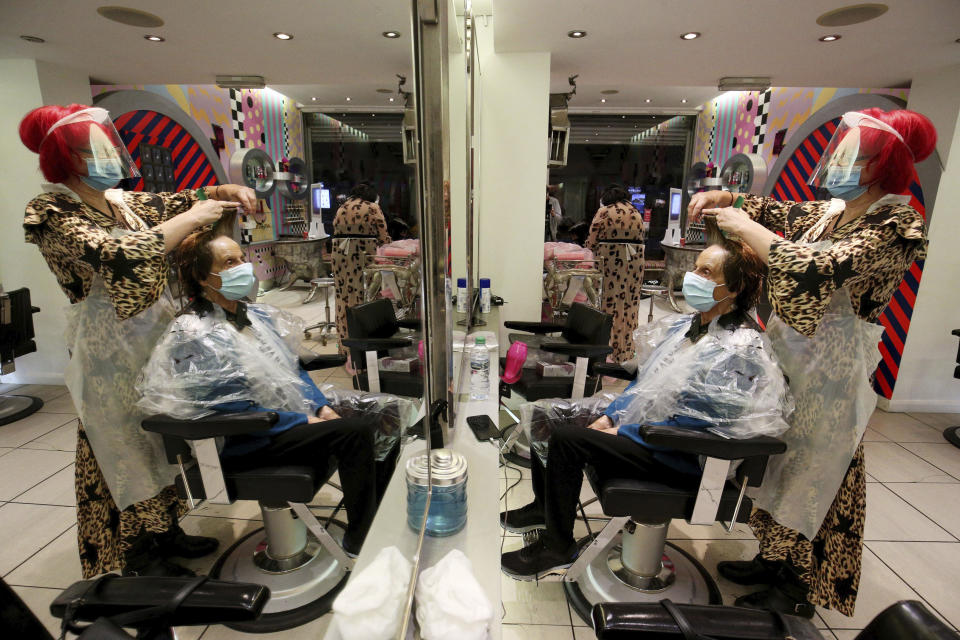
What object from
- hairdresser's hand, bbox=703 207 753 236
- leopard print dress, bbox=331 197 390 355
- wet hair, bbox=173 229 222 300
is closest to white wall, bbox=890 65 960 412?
hairdresser's hand, bbox=703 207 753 236

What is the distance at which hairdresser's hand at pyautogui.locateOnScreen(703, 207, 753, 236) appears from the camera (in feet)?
5.34

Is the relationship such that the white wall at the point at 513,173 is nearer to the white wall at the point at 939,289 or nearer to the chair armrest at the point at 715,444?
the chair armrest at the point at 715,444

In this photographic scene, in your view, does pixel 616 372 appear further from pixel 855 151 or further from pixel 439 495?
pixel 439 495

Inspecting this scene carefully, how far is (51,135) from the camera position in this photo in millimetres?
541

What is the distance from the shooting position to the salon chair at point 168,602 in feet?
2.30

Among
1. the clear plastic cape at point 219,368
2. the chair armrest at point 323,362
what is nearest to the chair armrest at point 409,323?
the chair armrest at point 323,362

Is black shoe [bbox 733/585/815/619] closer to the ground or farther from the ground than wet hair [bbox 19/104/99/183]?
closer to the ground

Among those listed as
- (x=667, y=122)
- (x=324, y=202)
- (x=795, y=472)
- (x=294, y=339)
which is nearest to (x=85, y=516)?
(x=294, y=339)

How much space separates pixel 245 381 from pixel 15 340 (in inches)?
28.2

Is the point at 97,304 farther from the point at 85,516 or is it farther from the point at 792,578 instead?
the point at 792,578

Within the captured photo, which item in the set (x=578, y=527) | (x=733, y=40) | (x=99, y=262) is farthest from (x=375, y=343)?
(x=733, y=40)

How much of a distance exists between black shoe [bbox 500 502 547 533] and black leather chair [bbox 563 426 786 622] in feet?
0.90

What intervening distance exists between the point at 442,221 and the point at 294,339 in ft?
2.35

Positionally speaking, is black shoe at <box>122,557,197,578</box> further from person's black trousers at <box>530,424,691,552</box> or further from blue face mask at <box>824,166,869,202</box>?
blue face mask at <box>824,166,869,202</box>
